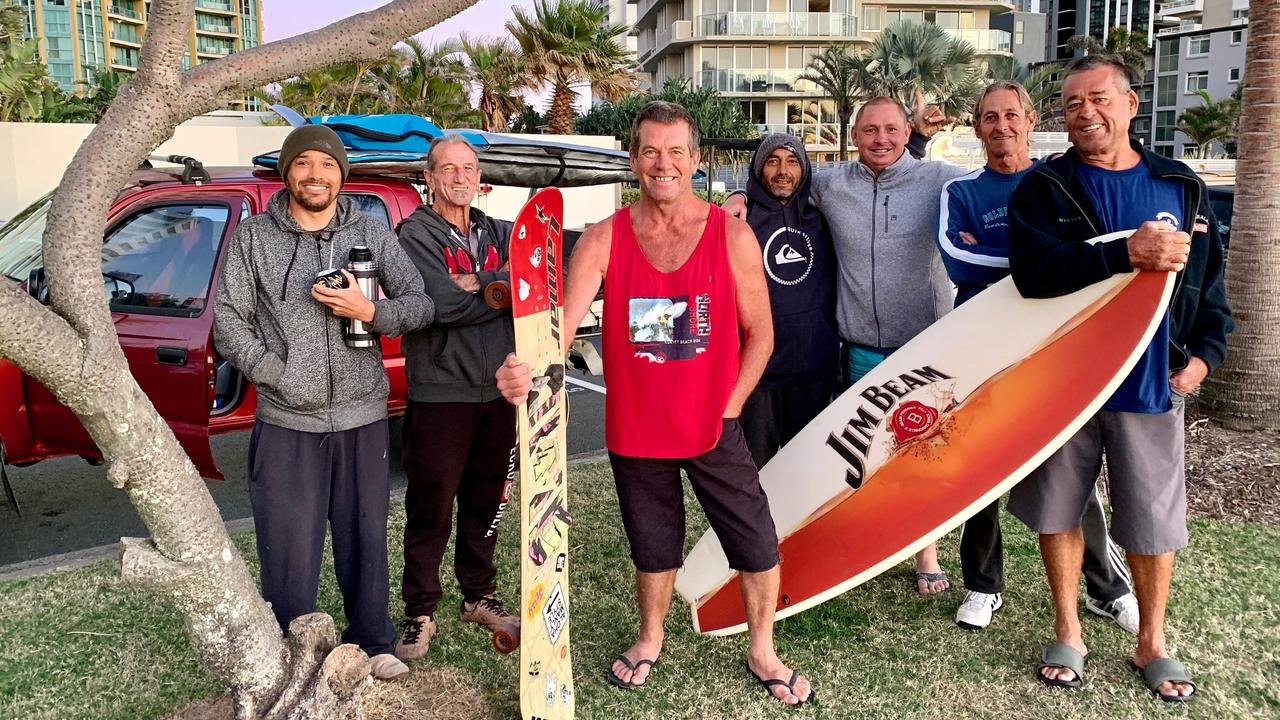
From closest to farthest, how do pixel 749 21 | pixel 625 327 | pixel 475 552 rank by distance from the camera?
pixel 625 327
pixel 475 552
pixel 749 21

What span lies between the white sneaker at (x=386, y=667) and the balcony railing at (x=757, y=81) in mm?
49795

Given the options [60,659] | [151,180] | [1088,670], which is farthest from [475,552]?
[151,180]

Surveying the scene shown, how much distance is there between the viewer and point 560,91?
1141 inches

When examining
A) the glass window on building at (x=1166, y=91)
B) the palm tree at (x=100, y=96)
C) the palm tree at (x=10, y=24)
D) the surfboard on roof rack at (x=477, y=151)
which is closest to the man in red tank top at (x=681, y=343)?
the surfboard on roof rack at (x=477, y=151)

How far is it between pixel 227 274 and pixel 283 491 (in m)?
0.71

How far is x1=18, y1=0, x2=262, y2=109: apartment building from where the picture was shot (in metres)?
92.6

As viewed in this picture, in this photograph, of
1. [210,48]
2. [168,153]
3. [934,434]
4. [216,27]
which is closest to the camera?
[934,434]

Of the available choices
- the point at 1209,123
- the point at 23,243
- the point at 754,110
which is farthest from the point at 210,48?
the point at 23,243

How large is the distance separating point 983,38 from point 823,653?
56775 millimetres

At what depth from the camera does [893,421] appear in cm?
369

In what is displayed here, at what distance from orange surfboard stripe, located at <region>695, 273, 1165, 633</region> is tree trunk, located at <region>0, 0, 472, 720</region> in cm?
168

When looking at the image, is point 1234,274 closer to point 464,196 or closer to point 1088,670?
point 1088,670

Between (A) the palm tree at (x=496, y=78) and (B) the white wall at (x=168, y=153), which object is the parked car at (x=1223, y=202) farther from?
(A) the palm tree at (x=496, y=78)

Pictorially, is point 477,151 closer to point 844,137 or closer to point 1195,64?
point 844,137
